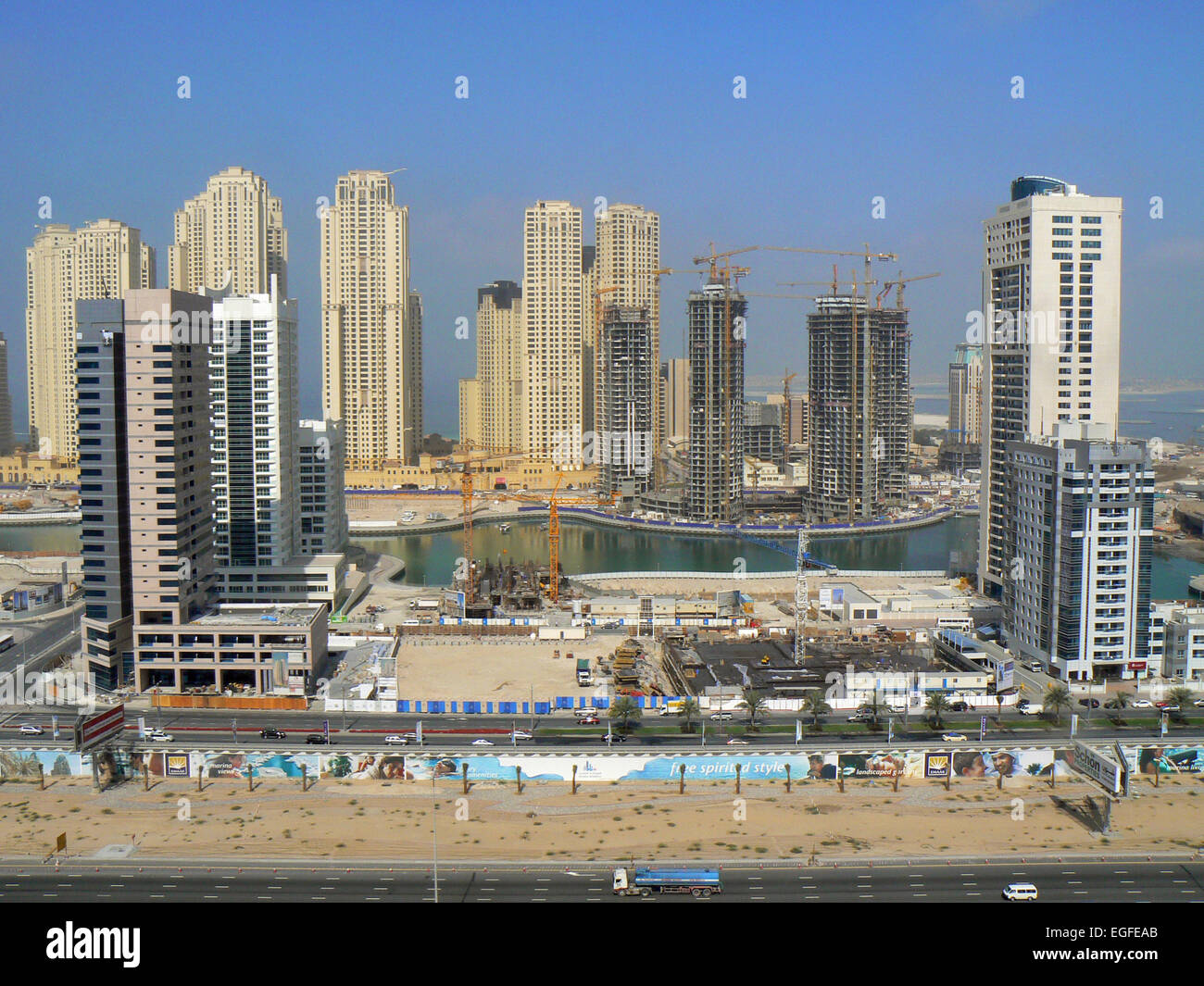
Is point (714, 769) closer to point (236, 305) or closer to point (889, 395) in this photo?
point (236, 305)

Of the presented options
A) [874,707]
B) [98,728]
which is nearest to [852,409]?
[874,707]

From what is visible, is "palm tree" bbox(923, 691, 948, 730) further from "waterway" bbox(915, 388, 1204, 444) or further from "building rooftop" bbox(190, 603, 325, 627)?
"waterway" bbox(915, 388, 1204, 444)

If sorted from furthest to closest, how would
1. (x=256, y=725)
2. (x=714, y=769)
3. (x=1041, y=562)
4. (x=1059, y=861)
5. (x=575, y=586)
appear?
(x=575, y=586) → (x=1041, y=562) → (x=256, y=725) → (x=714, y=769) → (x=1059, y=861)

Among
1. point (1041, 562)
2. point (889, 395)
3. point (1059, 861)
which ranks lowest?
point (1059, 861)

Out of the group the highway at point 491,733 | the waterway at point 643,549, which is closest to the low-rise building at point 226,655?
the highway at point 491,733

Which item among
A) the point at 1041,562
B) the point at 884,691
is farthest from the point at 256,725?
the point at 1041,562

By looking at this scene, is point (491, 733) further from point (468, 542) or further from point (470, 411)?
point (470, 411)
